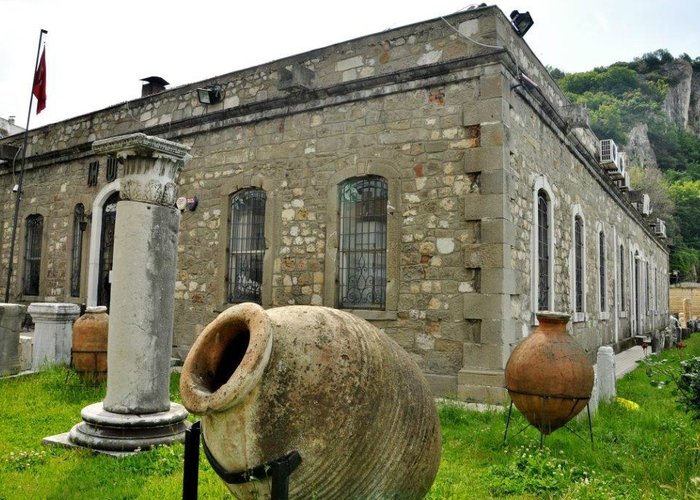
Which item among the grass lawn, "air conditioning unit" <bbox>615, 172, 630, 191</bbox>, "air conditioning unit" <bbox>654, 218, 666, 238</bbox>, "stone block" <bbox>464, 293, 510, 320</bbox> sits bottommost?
the grass lawn

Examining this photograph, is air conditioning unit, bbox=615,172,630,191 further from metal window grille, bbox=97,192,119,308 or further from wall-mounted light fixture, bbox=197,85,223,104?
metal window grille, bbox=97,192,119,308

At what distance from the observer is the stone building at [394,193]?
7516mm

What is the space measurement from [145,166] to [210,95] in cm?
544

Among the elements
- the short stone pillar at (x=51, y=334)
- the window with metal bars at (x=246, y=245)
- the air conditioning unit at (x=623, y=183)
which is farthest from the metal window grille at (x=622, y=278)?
the short stone pillar at (x=51, y=334)

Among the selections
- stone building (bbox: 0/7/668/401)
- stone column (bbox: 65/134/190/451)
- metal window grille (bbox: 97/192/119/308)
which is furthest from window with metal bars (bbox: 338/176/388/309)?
metal window grille (bbox: 97/192/119/308)

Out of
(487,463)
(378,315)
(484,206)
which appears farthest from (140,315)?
(484,206)

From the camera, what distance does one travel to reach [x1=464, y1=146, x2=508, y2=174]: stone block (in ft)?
A: 24.3

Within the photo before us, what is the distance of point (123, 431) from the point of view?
4.84 m

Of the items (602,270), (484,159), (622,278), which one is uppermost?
(484,159)

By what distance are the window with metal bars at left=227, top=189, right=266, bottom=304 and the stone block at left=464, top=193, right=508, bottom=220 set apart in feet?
11.9

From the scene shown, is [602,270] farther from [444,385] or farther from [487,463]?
[487,463]

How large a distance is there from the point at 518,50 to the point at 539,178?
196 centimetres

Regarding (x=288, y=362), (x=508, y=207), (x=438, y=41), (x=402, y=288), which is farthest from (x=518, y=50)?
(x=288, y=362)

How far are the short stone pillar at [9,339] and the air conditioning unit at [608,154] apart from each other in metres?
13.2
